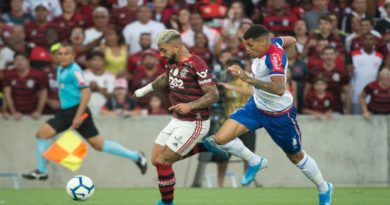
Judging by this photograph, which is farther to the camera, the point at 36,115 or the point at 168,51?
the point at 36,115

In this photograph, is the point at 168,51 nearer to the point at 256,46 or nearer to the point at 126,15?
the point at 256,46

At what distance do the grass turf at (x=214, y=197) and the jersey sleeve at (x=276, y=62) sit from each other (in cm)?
222

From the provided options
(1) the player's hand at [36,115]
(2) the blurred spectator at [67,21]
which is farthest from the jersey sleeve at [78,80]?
(2) the blurred spectator at [67,21]

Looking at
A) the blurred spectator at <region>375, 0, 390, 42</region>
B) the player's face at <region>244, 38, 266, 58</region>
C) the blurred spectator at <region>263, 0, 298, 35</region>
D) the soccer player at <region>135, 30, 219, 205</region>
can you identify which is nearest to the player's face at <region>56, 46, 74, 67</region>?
the soccer player at <region>135, 30, 219, 205</region>

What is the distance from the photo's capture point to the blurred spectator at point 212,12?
64.4ft

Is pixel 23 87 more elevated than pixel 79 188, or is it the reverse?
pixel 79 188

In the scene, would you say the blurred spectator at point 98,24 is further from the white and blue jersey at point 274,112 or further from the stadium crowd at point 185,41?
the white and blue jersey at point 274,112

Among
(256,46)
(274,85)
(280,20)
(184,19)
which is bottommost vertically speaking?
(280,20)

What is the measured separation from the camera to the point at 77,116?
50.6ft

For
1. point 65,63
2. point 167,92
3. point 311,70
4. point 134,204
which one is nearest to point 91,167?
point 167,92

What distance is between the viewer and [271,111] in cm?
1166

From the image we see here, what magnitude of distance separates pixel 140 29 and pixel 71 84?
152 inches

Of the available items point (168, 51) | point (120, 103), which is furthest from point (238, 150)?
point (120, 103)

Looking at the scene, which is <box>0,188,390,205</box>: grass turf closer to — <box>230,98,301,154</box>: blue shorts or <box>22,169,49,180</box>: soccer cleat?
<box>22,169,49,180</box>: soccer cleat
